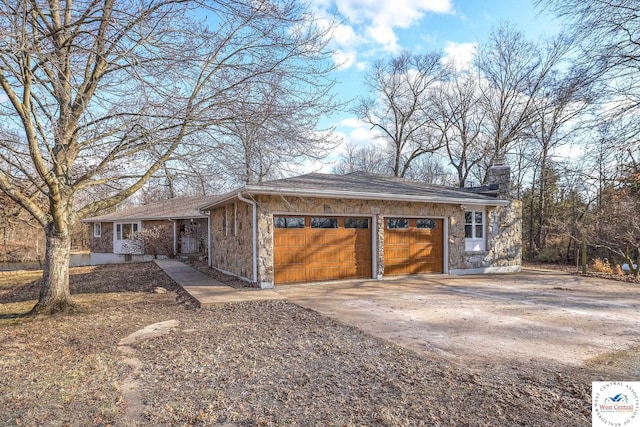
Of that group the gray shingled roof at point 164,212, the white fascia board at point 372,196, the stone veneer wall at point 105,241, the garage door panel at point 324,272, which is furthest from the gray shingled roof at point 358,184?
the stone veneer wall at point 105,241

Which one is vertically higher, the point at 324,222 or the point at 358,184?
the point at 358,184

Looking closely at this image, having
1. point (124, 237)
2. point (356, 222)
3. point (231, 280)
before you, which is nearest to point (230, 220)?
point (231, 280)

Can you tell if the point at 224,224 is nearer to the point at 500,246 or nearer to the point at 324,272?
the point at 324,272

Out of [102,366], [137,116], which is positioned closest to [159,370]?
[102,366]

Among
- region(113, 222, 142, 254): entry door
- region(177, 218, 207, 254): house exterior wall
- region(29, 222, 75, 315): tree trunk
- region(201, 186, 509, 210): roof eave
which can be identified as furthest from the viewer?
region(113, 222, 142, 254): entry door

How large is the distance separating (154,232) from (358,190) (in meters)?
12.7

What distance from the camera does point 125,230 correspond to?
23.0 metres

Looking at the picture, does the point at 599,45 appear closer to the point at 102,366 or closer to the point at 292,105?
the point at 292,105

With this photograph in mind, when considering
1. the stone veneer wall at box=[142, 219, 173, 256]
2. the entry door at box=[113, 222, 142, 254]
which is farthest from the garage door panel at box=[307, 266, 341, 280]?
the entry door at box=[113, 222, 142, 254]

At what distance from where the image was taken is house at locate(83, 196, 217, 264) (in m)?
19.7

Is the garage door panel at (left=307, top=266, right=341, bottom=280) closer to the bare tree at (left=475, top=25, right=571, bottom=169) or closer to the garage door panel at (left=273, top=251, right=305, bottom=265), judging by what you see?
the garage door panel at (left=273, top=251, right=305, bottom=265)

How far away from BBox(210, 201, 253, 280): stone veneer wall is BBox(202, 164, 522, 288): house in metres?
0.03

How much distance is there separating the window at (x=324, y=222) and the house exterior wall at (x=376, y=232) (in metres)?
0.22

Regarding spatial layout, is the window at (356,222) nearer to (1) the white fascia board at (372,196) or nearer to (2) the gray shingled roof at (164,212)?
(1) the white fascia board at (372,196)
